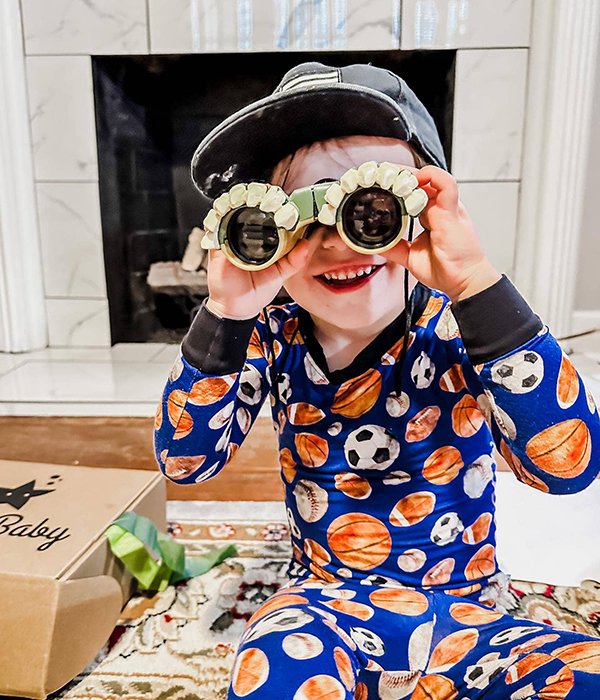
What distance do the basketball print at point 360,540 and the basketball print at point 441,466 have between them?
7cm

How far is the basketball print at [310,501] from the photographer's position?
0.66 meters

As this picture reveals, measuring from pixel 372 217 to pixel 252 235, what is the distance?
0.32 feet

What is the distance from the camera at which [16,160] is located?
1.95 metres

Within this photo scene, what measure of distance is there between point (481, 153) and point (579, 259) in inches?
20.5

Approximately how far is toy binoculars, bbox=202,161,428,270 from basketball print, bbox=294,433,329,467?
21 centimetres

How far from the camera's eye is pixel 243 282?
22.6 inches

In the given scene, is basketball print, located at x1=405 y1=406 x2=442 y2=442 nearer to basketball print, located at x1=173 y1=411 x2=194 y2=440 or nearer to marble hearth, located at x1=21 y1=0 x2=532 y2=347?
basketball print, located at x1=173 y1=411 x2=194 y2=440

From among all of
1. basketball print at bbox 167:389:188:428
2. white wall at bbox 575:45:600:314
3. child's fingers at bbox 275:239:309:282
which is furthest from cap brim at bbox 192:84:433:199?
white wall at bbox 575:45:600:314

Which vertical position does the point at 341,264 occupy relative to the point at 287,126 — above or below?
below

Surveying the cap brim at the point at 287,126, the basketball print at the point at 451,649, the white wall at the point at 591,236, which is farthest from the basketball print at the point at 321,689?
the white wall at the point at 591,236

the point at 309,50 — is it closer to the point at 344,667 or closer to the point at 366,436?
the point at 366,436

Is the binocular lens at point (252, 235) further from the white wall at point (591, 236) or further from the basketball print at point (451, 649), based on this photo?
the white wall at point (591, 236)

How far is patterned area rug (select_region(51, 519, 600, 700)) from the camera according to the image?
0.70 metres

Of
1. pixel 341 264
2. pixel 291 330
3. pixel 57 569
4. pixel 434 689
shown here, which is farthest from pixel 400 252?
pixel 57 569
